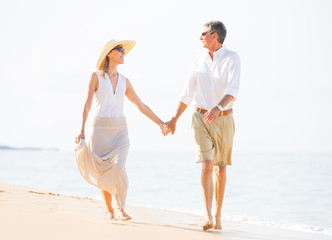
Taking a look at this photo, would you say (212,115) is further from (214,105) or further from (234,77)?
(234,77)

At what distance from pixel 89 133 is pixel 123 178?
24.9 inches

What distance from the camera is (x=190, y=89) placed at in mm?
5895

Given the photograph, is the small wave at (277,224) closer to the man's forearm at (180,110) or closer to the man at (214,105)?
the man's forearm at (180,110)

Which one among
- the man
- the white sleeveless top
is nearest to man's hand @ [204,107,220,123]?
the man

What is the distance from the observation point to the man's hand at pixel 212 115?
17.7ft

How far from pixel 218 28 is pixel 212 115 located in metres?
Answer: 1.06

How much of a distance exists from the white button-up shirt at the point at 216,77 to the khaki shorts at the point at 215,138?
162 millimetres

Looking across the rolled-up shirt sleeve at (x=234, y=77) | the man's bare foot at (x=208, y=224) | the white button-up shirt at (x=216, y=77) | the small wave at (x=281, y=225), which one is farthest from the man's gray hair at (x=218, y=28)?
the small wave at (x=281, y=225)

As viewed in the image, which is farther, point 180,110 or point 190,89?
point 180,110

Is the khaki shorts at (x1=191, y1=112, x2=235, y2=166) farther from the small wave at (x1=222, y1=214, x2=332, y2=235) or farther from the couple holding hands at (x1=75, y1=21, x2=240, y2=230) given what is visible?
the small wave at (x1=222, y1=214, x2=332, y2=235)

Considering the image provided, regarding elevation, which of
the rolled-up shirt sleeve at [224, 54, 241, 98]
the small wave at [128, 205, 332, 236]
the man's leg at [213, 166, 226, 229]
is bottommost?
Answer: the small wave at [128, 205, 332, 236]

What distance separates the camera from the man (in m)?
5.60

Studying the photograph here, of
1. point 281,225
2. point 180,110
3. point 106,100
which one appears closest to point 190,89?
point 180,110

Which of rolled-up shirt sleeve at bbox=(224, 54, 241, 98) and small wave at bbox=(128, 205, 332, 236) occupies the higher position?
rolled-up shirt sleeve at bbox=(224, 54, 241, 98)
